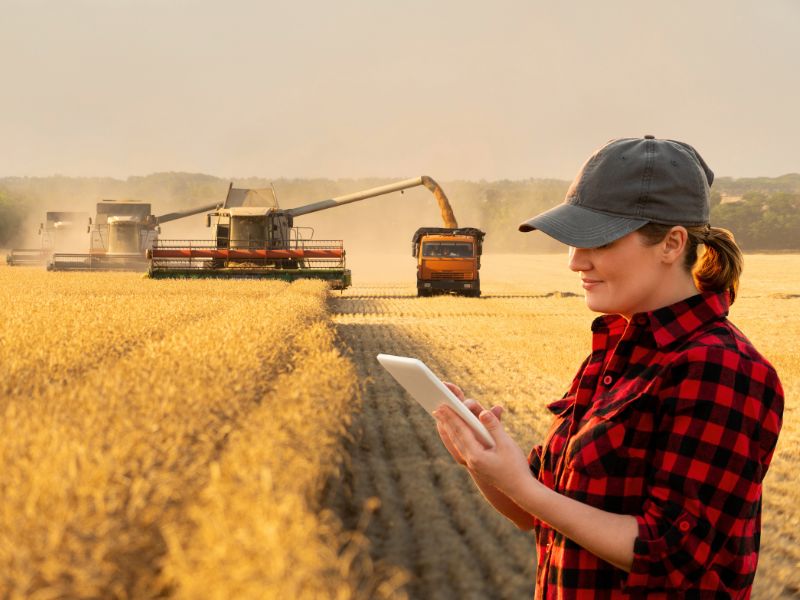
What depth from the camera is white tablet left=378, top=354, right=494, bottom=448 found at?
1.98m

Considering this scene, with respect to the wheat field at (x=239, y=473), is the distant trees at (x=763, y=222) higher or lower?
higher

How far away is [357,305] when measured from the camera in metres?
25.8

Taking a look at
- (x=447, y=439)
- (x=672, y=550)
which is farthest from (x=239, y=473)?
(x=672, y=550)

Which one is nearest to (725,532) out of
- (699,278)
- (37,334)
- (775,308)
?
(699,278)

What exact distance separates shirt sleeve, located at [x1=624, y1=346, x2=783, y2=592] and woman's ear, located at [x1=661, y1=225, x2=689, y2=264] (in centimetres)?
25

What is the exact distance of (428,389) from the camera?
2.12 m

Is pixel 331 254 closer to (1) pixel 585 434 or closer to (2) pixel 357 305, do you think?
(2) pixel 357 305

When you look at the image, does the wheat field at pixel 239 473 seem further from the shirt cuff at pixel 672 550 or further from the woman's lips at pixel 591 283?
the woman's lips at pixel 591 283

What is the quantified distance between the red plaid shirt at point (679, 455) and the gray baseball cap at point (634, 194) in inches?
7.8

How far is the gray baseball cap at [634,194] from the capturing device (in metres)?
1.87

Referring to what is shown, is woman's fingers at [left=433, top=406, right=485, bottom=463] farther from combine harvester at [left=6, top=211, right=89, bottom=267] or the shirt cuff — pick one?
combine harvester at [left=6, top=211, right=89, bottom=267]

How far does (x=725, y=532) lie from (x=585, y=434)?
0.33 metres

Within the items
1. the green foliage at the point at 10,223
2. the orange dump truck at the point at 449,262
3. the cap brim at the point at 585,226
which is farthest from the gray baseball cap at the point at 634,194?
the green foliage at the point at 10,223

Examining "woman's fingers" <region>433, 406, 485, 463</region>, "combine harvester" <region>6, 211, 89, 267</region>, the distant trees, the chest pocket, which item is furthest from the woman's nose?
the distant trees
